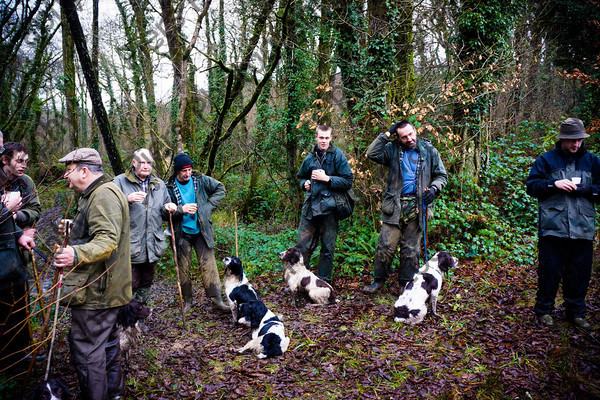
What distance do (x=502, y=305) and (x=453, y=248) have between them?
6.57 feet

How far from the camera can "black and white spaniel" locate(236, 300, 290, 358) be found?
4.27 metres

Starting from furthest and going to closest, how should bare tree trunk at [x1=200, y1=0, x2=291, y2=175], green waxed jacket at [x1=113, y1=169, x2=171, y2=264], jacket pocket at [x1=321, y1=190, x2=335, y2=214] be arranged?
1. bare tree trunk at [x1=200, y1=0, x2=291, y2=175]
2. jacket pocket at [x1=321, y1=190, x2=335, y2=214]
3. green waxed jacket at [x1=113, y1=169, x2=171, y2=264]

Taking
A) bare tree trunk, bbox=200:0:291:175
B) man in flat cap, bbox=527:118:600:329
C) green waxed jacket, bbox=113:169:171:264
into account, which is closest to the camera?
man in flat cap, bbox=527:118:600:329

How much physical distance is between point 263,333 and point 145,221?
2105 millimetres

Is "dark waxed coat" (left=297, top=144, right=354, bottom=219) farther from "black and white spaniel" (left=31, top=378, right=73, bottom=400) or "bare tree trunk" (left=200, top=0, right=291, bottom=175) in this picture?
"bare tree trunk" (left=200, top=0, right=291, bottom=175)

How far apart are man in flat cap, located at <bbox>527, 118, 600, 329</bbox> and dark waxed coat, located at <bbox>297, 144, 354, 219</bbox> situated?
263 cm

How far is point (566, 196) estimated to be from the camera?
445 centimetres

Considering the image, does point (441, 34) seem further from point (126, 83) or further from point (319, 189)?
point (126, 83)

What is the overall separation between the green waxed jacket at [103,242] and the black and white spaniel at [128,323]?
0.92m

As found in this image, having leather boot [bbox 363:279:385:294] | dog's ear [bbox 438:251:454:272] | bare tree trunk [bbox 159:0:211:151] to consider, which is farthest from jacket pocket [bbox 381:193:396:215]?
bare tree trunk [bbox 159:0:211:151]

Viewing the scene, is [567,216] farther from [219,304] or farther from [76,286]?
[76,286]

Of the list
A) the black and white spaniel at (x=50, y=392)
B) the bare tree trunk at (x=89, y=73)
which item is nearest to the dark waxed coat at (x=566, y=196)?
the black and white spaniel at (x=50, y=392)

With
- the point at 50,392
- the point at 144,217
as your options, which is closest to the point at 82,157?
the point at 144,217

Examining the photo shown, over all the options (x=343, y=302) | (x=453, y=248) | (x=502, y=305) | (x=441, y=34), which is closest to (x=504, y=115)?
(x=441, y=34)
